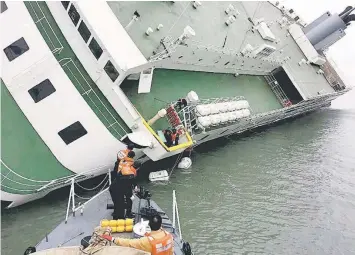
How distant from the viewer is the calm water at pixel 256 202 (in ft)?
37.6

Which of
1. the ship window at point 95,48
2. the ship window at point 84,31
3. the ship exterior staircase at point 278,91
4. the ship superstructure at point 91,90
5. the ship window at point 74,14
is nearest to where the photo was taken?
the ship superstructure at point 91,90

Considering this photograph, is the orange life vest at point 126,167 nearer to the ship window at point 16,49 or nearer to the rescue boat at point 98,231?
the rescue boat at point 98,231

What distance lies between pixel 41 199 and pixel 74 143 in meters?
2.01

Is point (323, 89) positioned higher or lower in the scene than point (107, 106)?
lower

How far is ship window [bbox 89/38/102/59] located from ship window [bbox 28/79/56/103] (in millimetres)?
1651

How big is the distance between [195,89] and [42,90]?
6330 mm

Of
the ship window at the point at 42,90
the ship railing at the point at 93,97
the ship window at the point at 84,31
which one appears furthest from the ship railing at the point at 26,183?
the ship window at the point at 84,31

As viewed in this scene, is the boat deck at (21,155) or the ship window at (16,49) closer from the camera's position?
the boat deck at (21,155)

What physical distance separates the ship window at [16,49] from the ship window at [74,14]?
166 centimetres

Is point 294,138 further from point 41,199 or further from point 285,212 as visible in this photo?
point 41,199

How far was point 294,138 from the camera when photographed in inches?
866

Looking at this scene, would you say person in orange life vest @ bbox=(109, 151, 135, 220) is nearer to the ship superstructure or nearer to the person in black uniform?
the person in black uniform

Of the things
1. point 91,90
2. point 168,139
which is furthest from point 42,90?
point 168,139

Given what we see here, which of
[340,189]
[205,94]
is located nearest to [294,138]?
[340,189]
